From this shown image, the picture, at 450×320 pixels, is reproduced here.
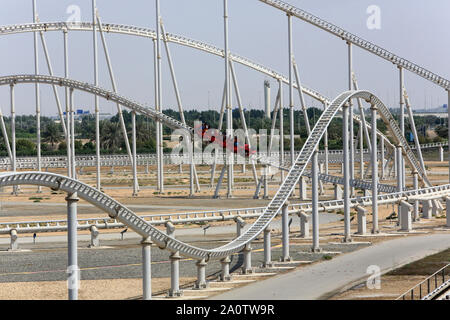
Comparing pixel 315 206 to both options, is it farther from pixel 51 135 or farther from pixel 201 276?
pixel 51 135

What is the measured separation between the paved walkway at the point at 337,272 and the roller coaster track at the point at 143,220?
6.57ft

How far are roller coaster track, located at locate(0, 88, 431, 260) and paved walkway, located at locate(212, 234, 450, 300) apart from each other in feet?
6.57

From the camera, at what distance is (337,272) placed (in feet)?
91.3

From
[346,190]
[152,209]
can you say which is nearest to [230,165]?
[152,209]

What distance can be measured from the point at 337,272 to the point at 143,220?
23.0 feet

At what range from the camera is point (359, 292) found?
24.0 metres

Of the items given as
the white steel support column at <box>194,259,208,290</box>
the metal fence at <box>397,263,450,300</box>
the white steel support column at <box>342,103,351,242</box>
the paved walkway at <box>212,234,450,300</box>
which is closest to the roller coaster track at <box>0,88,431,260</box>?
the white steel support column at <box>194,259,208,290</box>

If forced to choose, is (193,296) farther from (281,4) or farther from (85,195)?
(281,4)

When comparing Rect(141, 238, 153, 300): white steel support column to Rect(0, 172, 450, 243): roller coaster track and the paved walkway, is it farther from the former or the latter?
the paved walkway

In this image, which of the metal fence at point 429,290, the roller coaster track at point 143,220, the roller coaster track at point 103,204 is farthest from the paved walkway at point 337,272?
the roller coaster track at point 103,204

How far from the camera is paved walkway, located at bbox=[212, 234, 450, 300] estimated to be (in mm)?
24109

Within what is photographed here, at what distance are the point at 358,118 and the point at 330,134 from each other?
2318 inches
